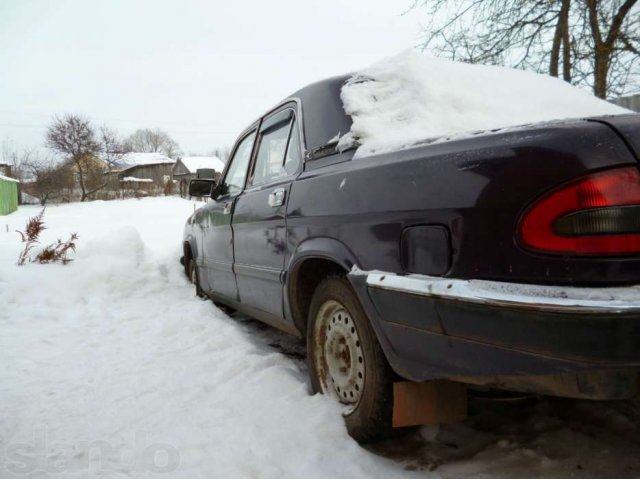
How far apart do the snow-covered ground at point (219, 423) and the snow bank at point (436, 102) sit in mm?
1381

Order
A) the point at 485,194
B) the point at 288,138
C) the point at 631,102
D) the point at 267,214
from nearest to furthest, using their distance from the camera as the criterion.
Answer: the point at 485,194 < the point at 267,214 < the point at 288,138 < the point at 631,102

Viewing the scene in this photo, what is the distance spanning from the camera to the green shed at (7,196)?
911 inches

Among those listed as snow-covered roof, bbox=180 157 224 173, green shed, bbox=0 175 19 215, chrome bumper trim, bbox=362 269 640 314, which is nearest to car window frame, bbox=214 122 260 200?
chrome bumper trim, bbox=362 269 640 314

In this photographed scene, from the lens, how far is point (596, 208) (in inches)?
49.5

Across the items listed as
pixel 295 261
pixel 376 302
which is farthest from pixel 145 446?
pixel 376 302

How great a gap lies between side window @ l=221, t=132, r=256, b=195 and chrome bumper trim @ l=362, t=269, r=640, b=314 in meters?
2.32

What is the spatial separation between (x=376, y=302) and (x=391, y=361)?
25cm

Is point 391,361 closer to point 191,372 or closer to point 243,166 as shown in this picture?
point 191,372

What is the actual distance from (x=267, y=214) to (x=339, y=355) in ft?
3.35

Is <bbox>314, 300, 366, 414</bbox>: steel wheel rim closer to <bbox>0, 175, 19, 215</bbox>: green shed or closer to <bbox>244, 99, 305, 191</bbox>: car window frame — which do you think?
<bbox>244, 99, 305, 191</bbox>: car window frame

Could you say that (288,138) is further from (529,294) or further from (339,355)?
(529,294)

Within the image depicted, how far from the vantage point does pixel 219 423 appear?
2240mm

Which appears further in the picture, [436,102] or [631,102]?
[631,102]

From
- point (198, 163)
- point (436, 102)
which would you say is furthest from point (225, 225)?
point (198, 163)
